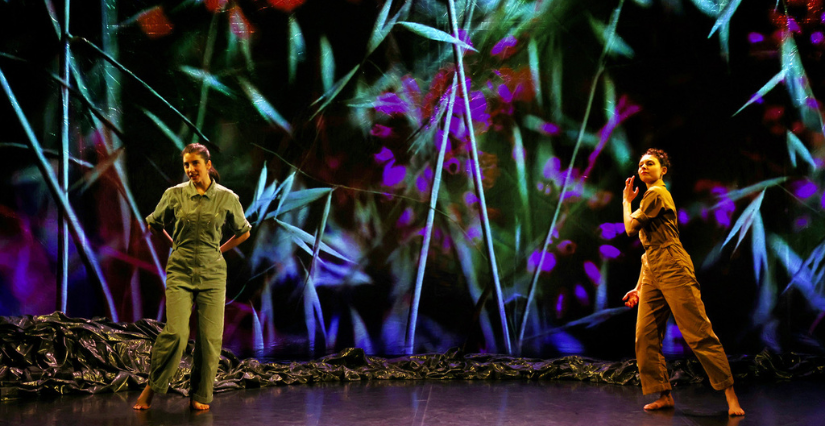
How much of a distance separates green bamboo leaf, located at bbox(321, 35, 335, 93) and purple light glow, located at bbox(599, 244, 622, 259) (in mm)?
2491

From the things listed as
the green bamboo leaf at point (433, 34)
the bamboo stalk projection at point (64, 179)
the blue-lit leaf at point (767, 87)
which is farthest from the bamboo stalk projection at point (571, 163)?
the bamboo stalk projection at point (64, 179)

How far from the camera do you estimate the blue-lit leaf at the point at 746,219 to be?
498cm

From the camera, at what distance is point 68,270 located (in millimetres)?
5172

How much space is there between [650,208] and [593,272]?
5.59ft

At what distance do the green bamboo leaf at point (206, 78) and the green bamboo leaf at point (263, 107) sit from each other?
13 cm

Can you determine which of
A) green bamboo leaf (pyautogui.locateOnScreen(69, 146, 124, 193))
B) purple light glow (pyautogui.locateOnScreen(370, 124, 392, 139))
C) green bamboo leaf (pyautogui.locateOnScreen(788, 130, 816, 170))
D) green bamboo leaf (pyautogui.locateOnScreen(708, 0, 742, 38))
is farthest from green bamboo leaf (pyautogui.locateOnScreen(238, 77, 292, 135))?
green bamboo leaf (pyautogui.locateOnScreen(788, 130, 816, 170))

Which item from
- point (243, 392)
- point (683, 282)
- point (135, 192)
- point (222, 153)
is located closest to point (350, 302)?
point (243, 392)

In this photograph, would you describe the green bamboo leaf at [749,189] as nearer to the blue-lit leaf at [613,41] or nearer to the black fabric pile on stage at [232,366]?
the black fabric pile on stage at [232,366]

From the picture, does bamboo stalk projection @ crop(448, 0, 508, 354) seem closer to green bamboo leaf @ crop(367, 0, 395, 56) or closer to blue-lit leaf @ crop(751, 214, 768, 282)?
Answer: green bamboo leaf @ crop(367, 0, 395, 56)

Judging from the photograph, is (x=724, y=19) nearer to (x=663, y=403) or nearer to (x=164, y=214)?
(x=663, y=403)

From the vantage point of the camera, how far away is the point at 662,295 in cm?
349

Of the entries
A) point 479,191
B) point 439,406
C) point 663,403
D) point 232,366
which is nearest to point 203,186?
point 232,366

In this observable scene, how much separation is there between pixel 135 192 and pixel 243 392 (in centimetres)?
205

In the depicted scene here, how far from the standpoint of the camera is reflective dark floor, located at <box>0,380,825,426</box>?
3.23m
